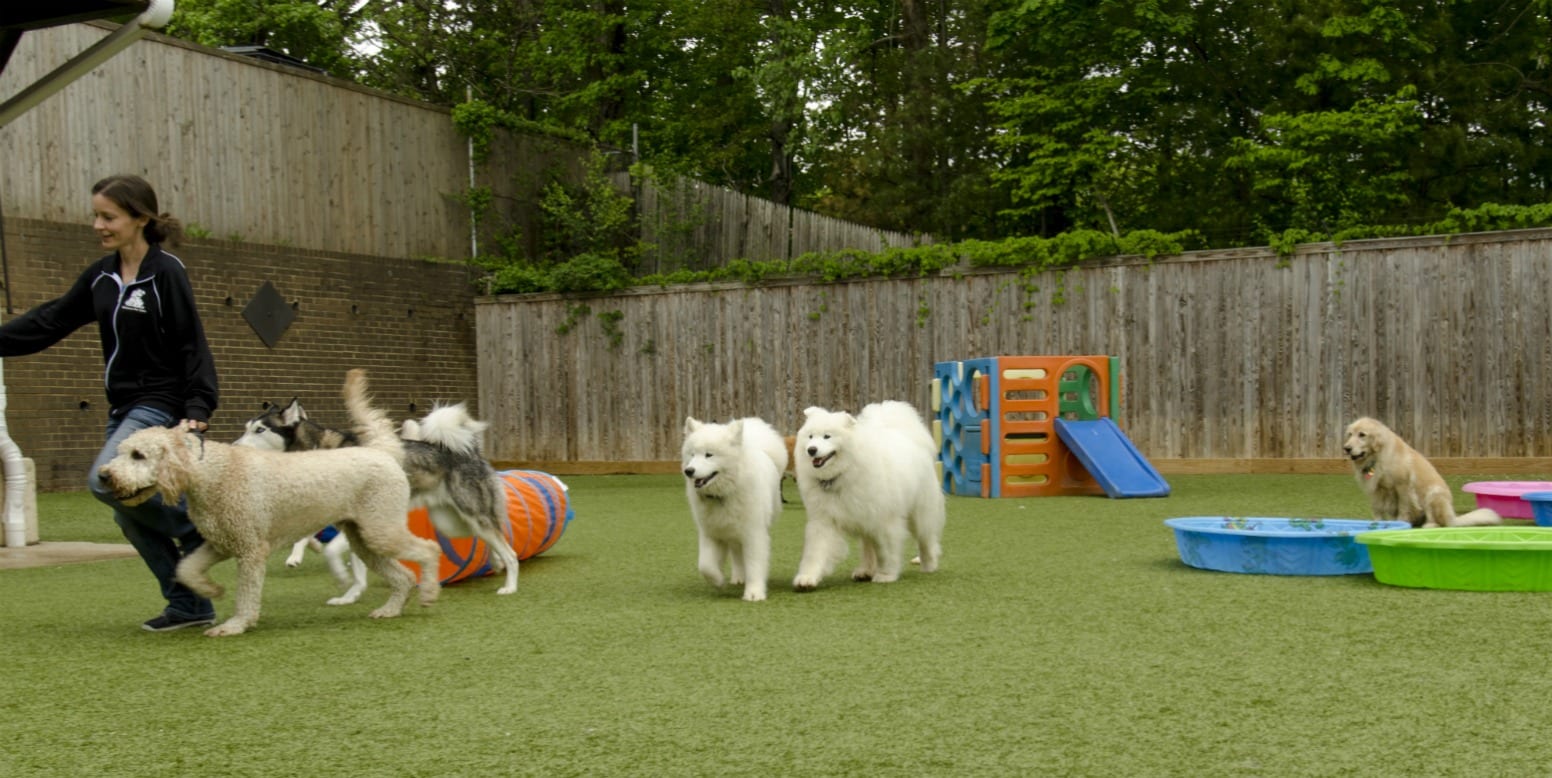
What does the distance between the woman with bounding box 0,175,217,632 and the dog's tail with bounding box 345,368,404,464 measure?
2.58 feet

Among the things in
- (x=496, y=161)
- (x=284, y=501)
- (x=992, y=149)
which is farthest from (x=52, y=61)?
(x=992, y=149)

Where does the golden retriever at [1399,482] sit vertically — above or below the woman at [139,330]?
below

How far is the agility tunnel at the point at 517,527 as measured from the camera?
7.00 metres

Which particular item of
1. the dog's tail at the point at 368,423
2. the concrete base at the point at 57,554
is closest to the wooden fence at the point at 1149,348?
the concrete base at the point at 57,554

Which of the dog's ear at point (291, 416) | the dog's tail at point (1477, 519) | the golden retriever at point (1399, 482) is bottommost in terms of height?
the dog's tail at point (1477, 519)

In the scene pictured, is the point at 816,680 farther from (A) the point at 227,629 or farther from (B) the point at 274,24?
(B) the point at 274,24

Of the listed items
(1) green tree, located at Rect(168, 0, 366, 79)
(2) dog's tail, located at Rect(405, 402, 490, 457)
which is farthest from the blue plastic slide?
(1) green tree, located at Rect(168, 0, 366, 79)

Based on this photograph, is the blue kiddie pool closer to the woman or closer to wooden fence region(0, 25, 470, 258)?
the woman

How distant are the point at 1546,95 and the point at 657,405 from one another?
46.5 ft

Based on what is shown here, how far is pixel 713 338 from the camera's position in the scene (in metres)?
17.5

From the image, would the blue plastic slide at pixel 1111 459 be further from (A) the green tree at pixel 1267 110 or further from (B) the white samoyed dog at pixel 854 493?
(A) the green tree at pixel 1267 110

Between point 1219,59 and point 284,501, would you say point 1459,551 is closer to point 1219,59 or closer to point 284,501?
point 284,501

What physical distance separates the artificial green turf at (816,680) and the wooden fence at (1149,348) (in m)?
8.40

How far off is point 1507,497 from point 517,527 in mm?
6445
